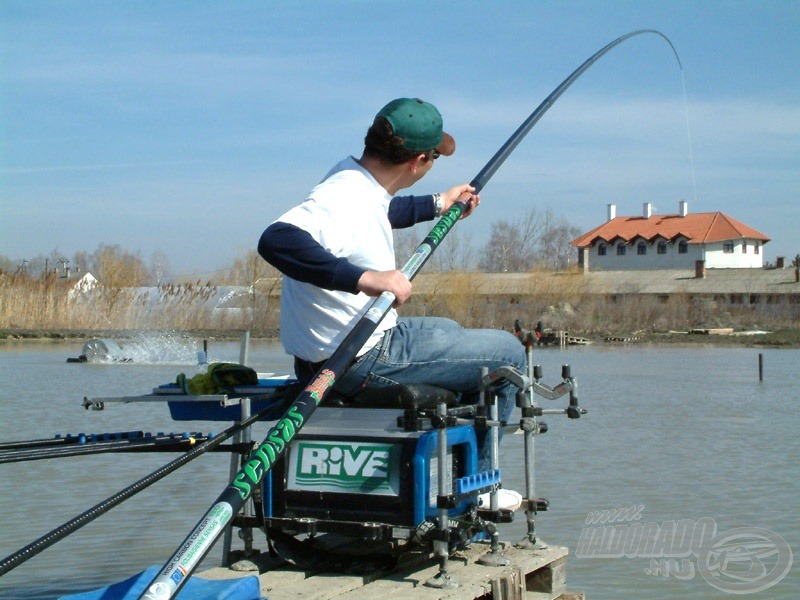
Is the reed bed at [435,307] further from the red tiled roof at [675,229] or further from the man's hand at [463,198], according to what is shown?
the man's hand at [463,198]

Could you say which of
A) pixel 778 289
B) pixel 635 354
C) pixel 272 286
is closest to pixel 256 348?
pixel 272 286

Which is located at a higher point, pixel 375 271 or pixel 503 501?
pixel 375 271

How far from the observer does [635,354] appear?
107ft

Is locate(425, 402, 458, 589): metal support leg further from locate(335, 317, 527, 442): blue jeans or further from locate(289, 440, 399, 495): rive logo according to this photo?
locate(335, 317, 527, 442): blue jeans

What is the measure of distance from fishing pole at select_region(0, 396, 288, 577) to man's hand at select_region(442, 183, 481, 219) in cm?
102

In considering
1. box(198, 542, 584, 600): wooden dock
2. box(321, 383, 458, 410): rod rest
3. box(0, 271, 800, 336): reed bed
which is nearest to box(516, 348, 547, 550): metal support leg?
box(198, 542, 584, 600): wooden dock

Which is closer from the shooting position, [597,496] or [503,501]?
[503,501]

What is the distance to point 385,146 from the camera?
360cm

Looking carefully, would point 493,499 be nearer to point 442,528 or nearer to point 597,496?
Result: point 442,528

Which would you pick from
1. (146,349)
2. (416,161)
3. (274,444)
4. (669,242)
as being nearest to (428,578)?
(274,444)

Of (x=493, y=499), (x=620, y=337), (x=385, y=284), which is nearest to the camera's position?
(x=385, y=284)

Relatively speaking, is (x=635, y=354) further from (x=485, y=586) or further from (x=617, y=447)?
(x=485, y=586)

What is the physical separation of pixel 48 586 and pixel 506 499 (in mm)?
2778

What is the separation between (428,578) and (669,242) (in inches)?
2933
